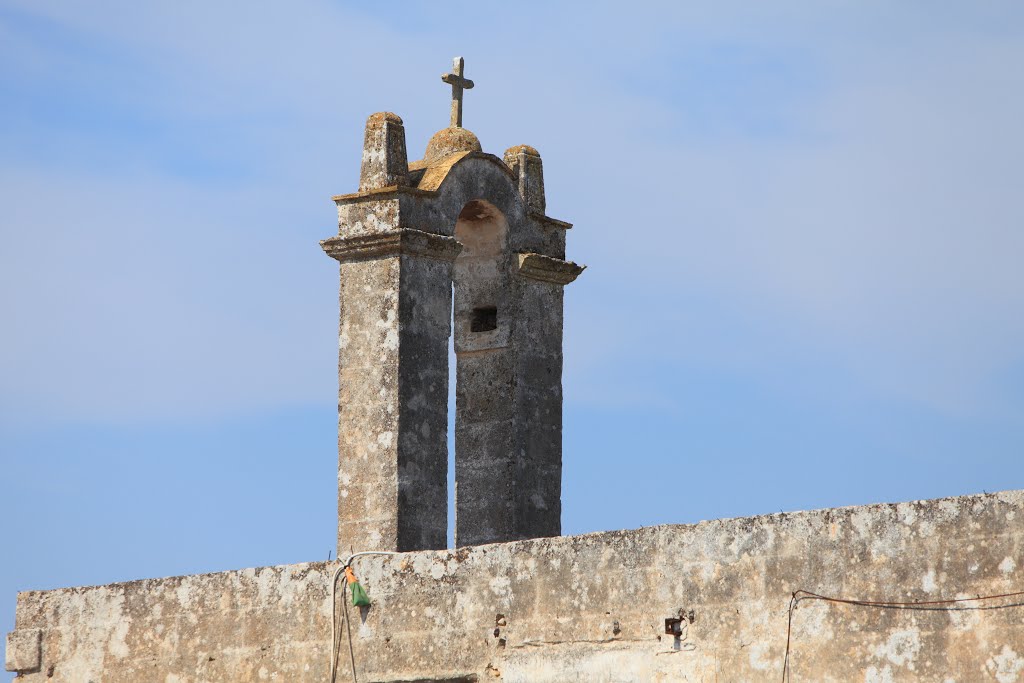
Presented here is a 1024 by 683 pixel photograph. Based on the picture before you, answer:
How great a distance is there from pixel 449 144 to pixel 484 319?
3.55 ft

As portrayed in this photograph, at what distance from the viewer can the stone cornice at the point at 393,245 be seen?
1138 cm

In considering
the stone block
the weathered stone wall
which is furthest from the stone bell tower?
the stone block

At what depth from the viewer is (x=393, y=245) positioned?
11398 millimetres

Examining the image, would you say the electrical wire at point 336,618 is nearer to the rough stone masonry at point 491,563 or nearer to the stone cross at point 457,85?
the rough stone masonry at point 491,563

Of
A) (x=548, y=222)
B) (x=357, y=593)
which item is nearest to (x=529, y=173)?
(x=548, y=222)

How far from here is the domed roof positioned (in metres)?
12.2

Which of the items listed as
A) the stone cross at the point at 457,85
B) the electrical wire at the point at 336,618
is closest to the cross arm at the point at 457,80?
the stone cross at the point at 457,85

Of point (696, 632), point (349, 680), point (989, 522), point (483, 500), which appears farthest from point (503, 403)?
point (989, 522)

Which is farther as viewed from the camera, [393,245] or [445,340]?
[445,340]

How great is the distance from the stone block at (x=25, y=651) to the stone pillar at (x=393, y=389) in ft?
6.18

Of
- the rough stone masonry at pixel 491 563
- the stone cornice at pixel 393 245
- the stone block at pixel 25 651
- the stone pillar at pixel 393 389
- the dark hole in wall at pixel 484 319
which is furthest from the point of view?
the dark hole in wall at pixel 484 319

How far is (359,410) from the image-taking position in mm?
11430

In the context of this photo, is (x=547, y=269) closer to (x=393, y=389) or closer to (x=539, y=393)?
(x=539, y=393)

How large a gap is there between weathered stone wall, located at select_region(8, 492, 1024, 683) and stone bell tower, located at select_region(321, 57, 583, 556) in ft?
2.78
